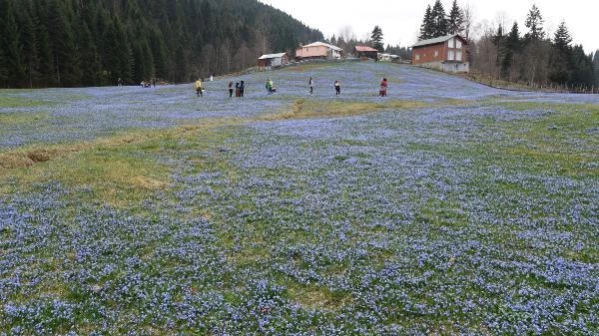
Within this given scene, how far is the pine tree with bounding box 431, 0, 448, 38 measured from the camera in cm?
15088

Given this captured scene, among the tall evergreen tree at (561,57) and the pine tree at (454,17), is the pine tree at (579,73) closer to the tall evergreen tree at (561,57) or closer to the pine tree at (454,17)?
the tall evergreen tree at (561,57)

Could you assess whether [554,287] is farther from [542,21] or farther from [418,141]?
[542,21]

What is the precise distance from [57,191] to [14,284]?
299 inches

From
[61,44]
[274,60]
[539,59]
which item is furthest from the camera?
[274,60]

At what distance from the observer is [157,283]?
983 centimetres

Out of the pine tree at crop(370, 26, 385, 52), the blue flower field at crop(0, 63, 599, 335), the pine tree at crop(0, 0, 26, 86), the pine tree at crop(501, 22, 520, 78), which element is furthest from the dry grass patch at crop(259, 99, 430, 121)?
the pine tree at crop(370, 26, 385, 52)

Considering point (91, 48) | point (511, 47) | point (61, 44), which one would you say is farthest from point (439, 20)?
point (61, 44)

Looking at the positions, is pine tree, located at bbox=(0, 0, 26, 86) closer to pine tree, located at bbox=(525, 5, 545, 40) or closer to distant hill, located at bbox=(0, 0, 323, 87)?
distant hill, located at bbox=(0, 0, 323, 87)

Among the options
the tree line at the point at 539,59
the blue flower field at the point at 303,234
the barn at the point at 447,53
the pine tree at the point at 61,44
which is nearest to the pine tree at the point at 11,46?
the pine tree at the point at 61,44

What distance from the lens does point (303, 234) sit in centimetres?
1281

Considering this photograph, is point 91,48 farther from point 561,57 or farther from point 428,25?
point 561,57

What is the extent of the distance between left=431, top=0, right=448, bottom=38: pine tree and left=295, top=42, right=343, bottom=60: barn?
34.9 meters

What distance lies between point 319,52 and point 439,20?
44527 millimetres

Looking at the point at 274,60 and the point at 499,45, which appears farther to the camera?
the point at 274,60
